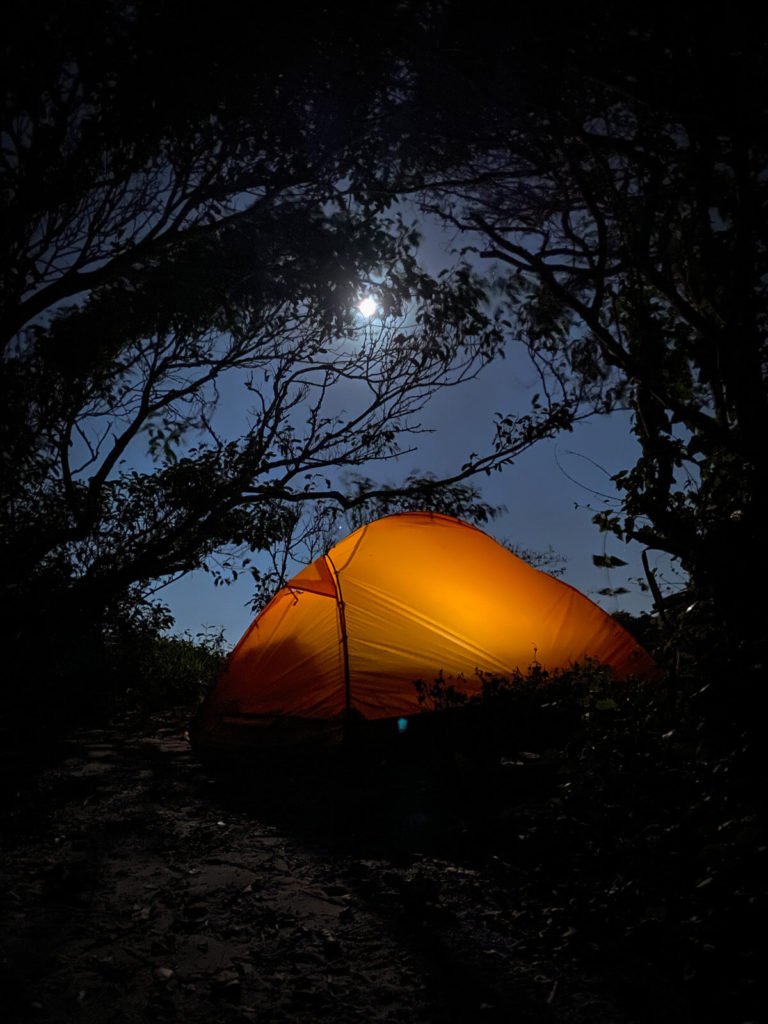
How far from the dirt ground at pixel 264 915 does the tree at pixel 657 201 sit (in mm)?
1969

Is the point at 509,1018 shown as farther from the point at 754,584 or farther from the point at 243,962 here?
the point at 754,584

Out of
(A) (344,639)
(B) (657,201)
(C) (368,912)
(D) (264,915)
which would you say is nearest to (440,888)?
(C) (368,912)

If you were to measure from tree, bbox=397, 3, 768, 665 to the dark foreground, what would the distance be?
1395 mm

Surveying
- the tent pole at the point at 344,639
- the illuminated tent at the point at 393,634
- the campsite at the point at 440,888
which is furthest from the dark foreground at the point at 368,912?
the illuminated tent at the point at 393,634

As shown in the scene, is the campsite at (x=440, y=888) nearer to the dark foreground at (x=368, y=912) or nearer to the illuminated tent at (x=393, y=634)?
the dark foreground at (x=368, y=912)

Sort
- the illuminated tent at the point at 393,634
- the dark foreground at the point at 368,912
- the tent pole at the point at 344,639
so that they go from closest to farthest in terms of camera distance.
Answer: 1. the dark foreground at the point at 368,912
2. the tent pole at the point at 344,639
3. the illuminated tent at the point at 393,634

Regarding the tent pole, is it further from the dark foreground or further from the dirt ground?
the dark foreground

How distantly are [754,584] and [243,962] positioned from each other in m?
3.05

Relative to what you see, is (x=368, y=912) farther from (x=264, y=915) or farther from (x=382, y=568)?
(x=382, y=568)

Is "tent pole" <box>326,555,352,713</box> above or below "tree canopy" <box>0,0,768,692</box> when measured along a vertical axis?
below

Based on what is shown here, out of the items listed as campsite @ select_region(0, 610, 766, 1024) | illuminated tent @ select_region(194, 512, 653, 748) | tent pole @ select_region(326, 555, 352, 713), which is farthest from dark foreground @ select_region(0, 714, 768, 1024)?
illuminated tent @ select_region(194, 512, 653, 748)

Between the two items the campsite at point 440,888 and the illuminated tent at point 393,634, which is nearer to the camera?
the campsite at point 440,888

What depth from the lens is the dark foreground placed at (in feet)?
8.53

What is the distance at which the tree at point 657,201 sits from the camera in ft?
11.7
